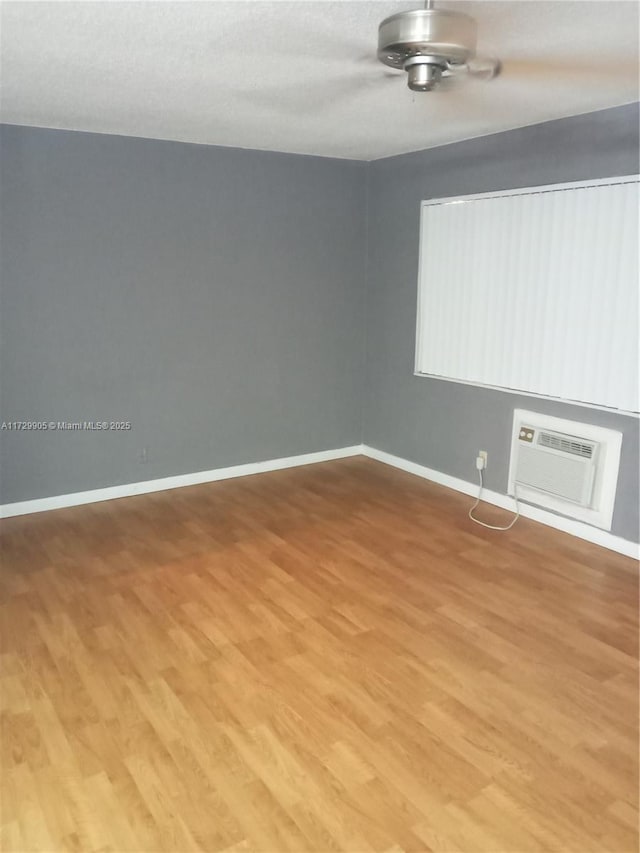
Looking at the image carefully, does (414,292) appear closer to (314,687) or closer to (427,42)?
(427,42)

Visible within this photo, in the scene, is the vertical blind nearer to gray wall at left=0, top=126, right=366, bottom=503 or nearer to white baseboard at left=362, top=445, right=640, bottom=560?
white baseboard at left=362, top=445, right=640, bottom=560

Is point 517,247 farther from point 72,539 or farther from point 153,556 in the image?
point 72,539

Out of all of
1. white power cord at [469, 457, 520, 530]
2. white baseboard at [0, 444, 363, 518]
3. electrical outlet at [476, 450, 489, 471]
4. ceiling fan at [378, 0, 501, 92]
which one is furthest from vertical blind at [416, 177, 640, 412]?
ceiling fan at [378, 0, 501, 92]

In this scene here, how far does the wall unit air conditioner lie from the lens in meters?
3.86

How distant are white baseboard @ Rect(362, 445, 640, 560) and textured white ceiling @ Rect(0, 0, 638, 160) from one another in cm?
239

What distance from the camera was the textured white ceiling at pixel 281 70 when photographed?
222cm

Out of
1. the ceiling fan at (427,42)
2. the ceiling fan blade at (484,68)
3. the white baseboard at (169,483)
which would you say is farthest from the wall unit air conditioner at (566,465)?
the ceiling fan at (427,42)

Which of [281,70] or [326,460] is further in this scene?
[326,460]

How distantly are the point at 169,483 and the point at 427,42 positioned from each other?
3.64m

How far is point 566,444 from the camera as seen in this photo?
4.02 meters

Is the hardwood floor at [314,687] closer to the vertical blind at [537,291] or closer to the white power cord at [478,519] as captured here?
the white power cord at [478,519]

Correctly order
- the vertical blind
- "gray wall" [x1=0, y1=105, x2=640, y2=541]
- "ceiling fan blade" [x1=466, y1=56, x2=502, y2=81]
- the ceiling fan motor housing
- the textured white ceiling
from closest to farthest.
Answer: the ceiling fan motor housing, the textured white ceiling, "ceiling fan blade" [x1=466, y1=56, x2=502, y2=81], the vertical blind, "gray wall" [x1=0, y1=105, x2=640, y2=541]

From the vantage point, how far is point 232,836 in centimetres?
195

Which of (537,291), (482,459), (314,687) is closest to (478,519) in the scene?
(482,459)
